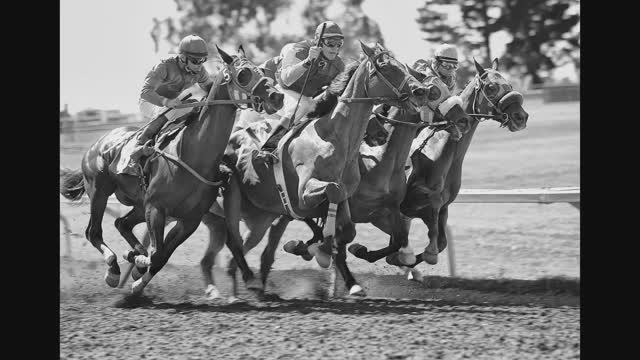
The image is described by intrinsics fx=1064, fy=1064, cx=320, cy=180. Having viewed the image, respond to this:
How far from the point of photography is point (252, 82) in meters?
8.23

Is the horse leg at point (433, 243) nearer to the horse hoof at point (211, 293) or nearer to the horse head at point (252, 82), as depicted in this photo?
the horse hoof at point (211, 293)

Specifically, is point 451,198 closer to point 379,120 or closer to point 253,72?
point 379,120

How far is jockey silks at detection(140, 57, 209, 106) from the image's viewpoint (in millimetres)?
8625

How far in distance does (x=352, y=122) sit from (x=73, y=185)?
3.68 metres

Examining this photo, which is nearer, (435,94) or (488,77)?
(435,94)

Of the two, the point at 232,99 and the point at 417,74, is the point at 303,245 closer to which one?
the point at 232,99

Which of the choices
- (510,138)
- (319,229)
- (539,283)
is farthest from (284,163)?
(510,138)

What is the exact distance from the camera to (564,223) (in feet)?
46.6

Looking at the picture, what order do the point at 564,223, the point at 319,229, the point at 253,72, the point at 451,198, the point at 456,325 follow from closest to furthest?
the point at 456,325 < the point at 253,72 < the point at 319,229 < the point at 451,198 < the point at 564,223

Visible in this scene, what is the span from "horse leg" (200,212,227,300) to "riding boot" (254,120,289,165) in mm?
954

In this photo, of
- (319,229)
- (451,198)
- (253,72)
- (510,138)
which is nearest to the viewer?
(253,72)

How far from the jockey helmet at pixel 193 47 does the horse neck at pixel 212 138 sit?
0.41m

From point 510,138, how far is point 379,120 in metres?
11.8

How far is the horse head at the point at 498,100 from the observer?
362 inches
